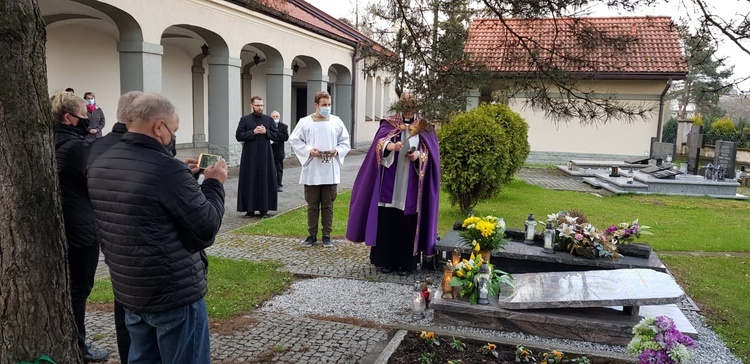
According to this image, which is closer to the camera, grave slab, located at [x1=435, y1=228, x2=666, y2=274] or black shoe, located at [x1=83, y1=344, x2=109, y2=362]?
black shoe, located at [x1=83, y1=344, x2=109, y2=362]

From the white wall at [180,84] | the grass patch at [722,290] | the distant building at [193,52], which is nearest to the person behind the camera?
the grass patch at [722,290]

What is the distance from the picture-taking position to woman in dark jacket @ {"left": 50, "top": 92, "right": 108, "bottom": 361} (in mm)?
3496

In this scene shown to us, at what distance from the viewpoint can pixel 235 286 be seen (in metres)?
5.76

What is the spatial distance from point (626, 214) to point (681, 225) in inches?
45.1

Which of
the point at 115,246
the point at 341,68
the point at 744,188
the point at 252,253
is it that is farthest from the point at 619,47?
the point at 341,68

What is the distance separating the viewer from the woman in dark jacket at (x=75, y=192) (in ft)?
11.5

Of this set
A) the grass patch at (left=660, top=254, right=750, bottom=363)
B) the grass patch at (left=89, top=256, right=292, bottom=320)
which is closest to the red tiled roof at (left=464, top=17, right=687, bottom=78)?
the grass patch at (left=660, top=254, right=750, bottom=363)

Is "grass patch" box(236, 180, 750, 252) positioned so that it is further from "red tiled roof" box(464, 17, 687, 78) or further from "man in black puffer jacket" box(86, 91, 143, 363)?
"man in black puffer jacket" box(86, 91, 143, 363)

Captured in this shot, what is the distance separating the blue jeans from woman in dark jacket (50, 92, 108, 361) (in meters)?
0.84

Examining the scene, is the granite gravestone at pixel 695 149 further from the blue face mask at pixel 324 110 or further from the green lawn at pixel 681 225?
the blue face mask at pixel 324 110

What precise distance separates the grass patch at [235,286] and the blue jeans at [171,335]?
1999 millimetres

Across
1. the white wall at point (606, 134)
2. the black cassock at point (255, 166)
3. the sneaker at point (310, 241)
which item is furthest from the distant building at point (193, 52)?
the white wall at point (606, 134)

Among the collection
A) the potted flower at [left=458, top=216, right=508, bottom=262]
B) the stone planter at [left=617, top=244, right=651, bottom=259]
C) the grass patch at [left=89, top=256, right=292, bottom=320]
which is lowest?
the grass patch at [left=89, top=256, right=292, bottom=320]

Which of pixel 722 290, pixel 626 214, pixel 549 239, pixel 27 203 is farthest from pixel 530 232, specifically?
pixel 626 214
